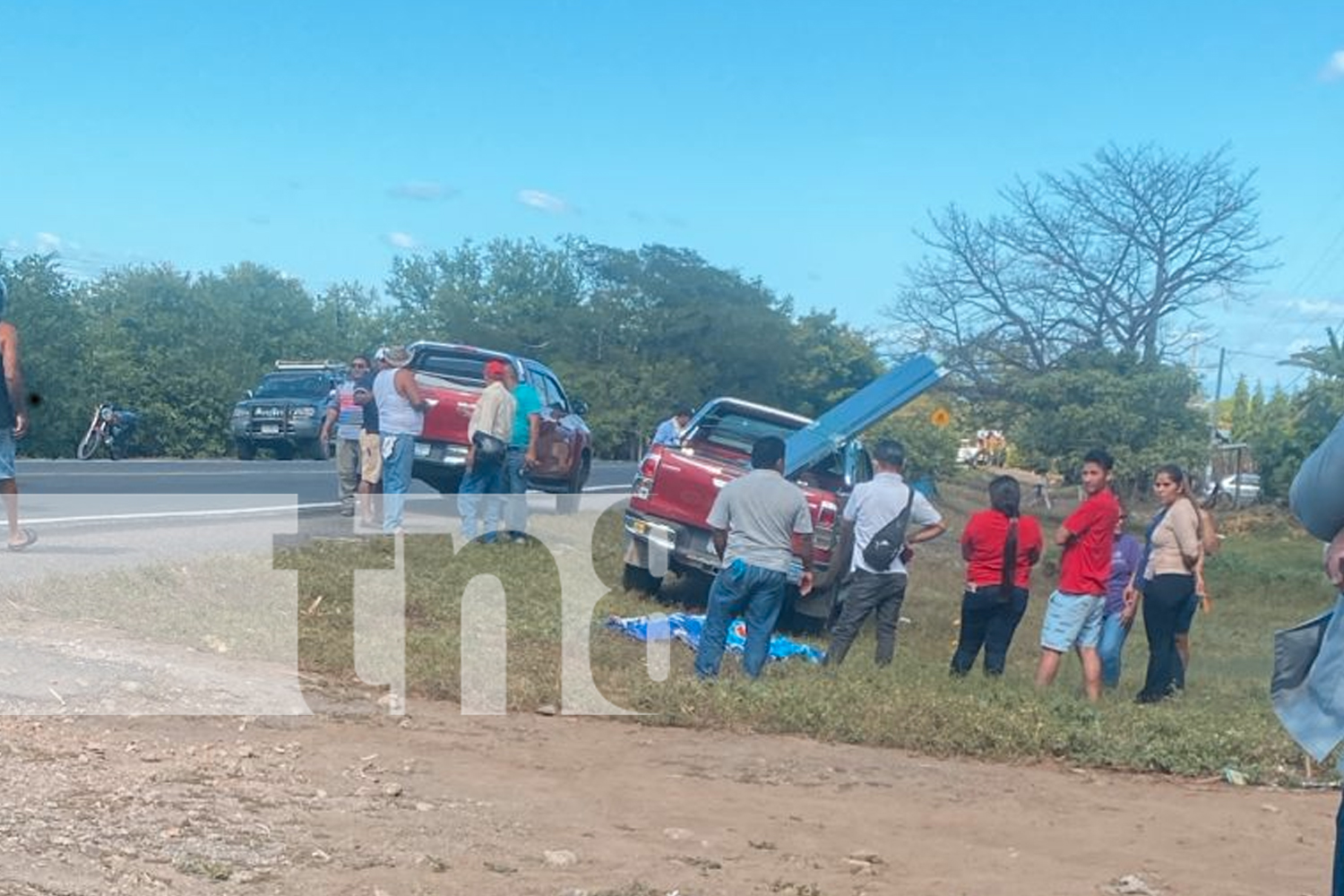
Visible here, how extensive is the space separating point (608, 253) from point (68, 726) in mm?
49717

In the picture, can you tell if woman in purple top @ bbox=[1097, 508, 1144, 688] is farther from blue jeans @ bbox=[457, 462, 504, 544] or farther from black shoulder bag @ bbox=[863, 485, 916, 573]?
blue jeans @ bbox=[457, 462, 504, 544]

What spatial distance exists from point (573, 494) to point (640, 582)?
506cm

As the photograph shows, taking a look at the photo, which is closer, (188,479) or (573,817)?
(573,817)

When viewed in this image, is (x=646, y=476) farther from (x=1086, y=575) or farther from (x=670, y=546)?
(x=1086, y=575)

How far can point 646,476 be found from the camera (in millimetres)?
14742

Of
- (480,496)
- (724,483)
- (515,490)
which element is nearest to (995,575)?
(724,483)

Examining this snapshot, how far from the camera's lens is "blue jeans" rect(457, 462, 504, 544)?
14469 millimetres

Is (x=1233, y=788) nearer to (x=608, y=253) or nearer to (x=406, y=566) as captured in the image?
(x=406, y=566)

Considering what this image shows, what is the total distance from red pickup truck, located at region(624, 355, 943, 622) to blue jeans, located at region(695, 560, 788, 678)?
11.4 feet

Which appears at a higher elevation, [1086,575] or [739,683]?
[1086,575]

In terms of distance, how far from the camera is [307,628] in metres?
10.5

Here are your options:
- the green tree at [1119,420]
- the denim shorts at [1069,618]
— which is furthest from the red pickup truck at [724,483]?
the green tree at [1119,420]

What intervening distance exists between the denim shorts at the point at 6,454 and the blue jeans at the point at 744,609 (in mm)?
4511

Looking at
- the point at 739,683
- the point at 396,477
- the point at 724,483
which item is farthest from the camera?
the point at 724,483
